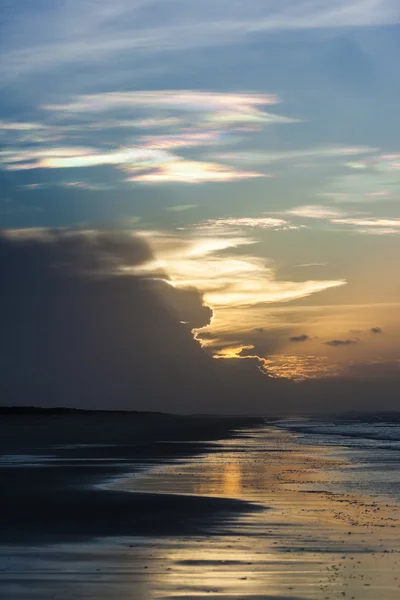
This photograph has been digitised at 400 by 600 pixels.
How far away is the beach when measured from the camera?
1527 cm

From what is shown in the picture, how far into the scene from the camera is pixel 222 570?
1658 cm

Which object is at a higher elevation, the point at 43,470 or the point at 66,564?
the point at 43,470

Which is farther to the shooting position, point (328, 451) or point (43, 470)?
point (328, 451)

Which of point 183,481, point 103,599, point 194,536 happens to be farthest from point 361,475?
point 103,599

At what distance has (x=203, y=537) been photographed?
68.4 ft

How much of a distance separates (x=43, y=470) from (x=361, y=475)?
13.9 metres

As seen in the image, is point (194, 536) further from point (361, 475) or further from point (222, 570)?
point (361, 475)

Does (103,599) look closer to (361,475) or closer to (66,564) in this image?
(66,564)

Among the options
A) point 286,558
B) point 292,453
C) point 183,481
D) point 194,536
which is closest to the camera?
point 286,558

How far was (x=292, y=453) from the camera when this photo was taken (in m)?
55.5

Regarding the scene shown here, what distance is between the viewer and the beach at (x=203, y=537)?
50.1 feet

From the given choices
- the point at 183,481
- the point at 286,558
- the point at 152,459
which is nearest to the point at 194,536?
the point at 286,558

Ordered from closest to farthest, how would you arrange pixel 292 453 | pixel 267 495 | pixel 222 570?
pixel 222 570 → pixel 267 495 → pixel 292 453

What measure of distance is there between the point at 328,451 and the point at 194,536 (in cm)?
3868
